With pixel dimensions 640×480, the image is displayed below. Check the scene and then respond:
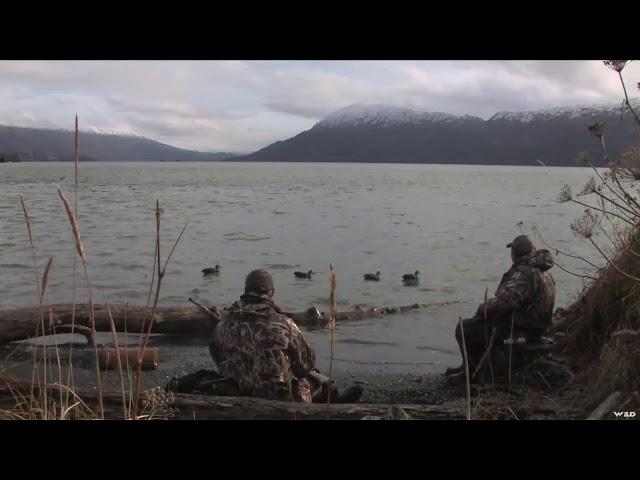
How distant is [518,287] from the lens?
7.09m

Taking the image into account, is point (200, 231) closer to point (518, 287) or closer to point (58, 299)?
point (58, 299)

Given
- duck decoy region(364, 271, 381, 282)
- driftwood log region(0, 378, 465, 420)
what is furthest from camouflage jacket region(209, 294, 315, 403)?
duck decoy region(364, 271, 381, 282)

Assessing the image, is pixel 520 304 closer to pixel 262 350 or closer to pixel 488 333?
pixel 488 333

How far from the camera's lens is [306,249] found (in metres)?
21.2

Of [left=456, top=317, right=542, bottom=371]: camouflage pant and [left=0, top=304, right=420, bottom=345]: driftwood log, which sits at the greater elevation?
[left=456, top=317, right=542, bottom=371]: camouflage pant

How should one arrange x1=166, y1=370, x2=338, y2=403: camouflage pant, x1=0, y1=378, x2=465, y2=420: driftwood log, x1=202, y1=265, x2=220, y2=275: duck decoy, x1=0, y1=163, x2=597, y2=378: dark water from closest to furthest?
x1=0, y1=378, x2=465, y2=420: driftwood log
x1=166, y1=370, x2=338, y2=403: camouflage pant
x1=0, y1=163, x2=597, y2=378: dark water
x1=202, y1=265, x2=220, y2=275: duck decoy

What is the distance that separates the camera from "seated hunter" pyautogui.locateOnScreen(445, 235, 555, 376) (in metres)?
7.09

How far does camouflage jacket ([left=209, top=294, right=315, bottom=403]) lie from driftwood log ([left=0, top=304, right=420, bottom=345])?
2267 mm

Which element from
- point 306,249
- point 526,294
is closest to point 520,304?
point 526,294

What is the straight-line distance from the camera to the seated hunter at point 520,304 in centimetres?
709

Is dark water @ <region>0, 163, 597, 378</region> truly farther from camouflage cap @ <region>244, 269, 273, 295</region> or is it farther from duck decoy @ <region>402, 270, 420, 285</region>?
camouflage cap @ <region>244, 269, 273, 295</region>

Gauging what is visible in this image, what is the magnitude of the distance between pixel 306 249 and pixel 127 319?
12036mm

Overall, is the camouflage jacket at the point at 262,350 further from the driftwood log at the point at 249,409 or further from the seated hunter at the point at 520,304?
the seated hunter at the point at 520,304

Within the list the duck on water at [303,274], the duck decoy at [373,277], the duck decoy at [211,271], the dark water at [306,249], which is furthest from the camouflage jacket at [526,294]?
the duck decoy at [211,271]
